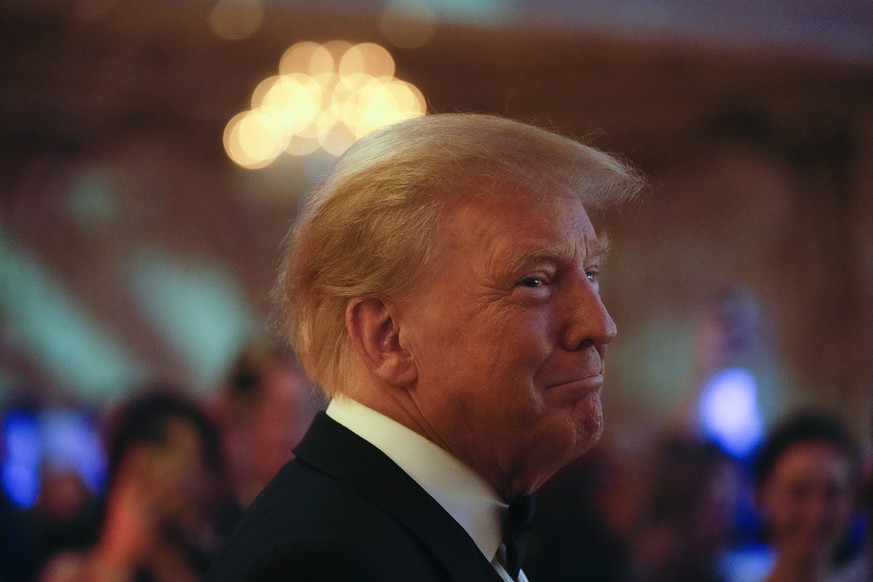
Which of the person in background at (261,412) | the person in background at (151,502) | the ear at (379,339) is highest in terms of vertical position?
the ear at (379,339)

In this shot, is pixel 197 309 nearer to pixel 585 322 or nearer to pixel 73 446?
pixel 73 446

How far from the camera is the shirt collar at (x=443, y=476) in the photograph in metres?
1.60

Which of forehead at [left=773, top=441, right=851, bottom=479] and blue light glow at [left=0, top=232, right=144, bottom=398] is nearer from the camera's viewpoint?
blue light glow at [left=0, top=232, right=144, bottom=398]

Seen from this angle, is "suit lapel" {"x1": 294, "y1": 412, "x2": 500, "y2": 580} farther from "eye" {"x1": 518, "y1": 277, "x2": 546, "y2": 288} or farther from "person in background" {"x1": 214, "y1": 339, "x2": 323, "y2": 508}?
"person in background" {"x1": 214, "y1": 339, "x2": 323, "y2": 508}

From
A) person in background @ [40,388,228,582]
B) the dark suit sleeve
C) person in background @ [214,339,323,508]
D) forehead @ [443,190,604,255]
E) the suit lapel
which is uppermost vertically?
forehead @ [443,190,604,255]

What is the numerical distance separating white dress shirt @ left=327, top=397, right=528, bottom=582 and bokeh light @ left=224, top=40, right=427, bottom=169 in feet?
12.6

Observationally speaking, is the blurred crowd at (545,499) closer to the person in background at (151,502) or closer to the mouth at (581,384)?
the person in background at (151,502)

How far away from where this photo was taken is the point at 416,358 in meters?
1.68

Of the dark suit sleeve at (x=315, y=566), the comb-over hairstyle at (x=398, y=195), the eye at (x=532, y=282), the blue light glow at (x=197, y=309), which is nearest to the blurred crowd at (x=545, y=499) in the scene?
the blue light glow at (x=197, y=309)

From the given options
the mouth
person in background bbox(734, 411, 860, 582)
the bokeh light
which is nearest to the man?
the mouth

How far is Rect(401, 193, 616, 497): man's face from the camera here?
1.64 metres

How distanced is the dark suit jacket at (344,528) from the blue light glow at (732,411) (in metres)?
6.01

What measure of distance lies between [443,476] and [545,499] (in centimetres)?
508

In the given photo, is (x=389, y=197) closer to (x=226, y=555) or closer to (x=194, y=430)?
(x=226, y=555)
